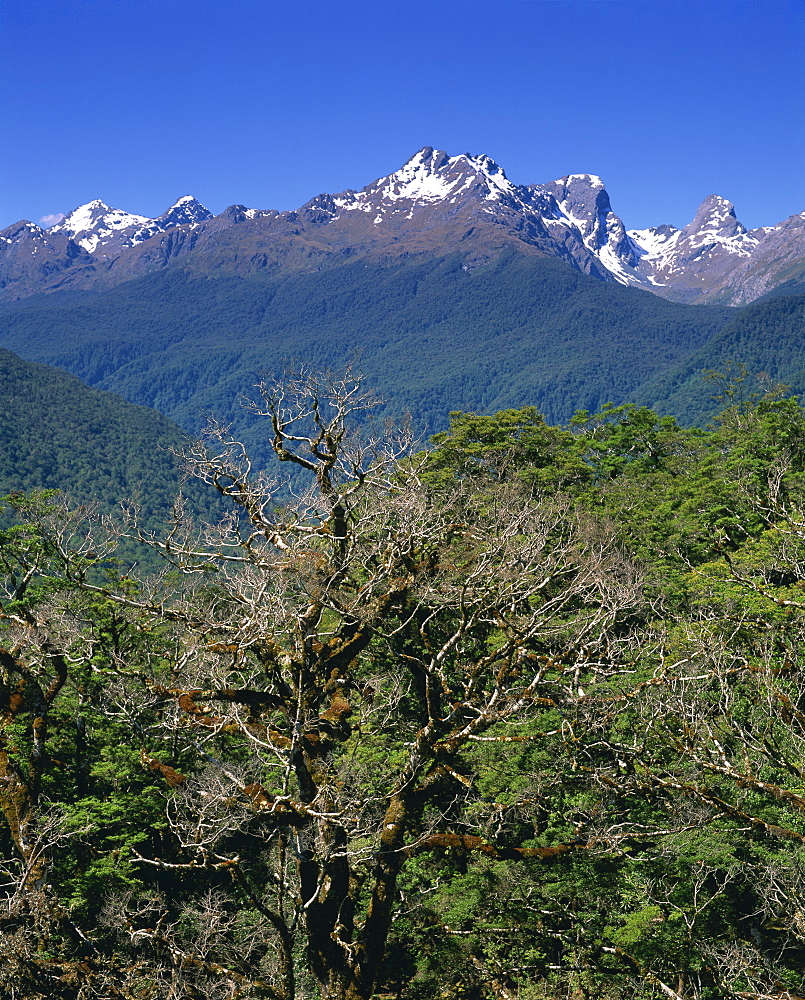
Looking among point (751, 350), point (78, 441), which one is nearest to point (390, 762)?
point (78, 441)

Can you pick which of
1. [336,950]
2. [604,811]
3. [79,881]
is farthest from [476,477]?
[336,950]

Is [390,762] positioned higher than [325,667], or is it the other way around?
[325,667]

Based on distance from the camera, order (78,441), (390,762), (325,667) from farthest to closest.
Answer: (78,441)
(390,762)
(325,667)

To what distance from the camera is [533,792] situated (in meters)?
16.2

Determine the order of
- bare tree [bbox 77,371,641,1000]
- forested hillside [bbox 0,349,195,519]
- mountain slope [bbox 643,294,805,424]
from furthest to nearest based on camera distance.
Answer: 1. mountain slope [bbox 643,294,805,424]
2. forested hillside [bbox 0,349,195,519]
3. bare tree [bbox 77,371,641,1000]

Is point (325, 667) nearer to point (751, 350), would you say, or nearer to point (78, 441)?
point (78, 441)

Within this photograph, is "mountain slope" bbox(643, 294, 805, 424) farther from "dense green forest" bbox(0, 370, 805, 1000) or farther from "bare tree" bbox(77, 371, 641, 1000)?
"bare tree" bbox(77, 371, 641, 1000)

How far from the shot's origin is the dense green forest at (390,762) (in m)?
12.2

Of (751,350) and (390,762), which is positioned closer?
(390,762)

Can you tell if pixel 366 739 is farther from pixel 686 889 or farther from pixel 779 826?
pixel 779 826

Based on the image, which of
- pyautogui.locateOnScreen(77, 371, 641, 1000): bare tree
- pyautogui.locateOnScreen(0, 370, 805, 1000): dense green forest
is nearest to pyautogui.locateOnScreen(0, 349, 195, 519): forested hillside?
pyautogui.locateOnScreen(0, 370, 805, 1000): dense green forest

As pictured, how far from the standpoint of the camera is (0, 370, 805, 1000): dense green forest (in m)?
12.2

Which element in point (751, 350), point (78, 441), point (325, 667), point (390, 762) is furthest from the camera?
point (751, 350)

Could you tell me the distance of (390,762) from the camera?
683 inches
